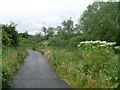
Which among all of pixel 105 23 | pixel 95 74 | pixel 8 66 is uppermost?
pixel 105 23

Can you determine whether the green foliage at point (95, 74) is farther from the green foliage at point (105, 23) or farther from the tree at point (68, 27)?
the tree at point (68, 27)

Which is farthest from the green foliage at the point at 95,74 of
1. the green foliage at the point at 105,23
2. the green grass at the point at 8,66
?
the green foliage at the point at 105,23

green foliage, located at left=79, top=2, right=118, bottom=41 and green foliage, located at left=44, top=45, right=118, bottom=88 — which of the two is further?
green foliage, located at left=79, top=2, right=118, bottom=41

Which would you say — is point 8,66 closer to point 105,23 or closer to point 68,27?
point 105,23

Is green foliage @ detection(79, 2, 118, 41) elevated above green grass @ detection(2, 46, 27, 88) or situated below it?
above

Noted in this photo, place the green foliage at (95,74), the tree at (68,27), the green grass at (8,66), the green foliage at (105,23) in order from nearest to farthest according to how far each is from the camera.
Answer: the green foliage at (95,74)
the green grass at (8,66)
the green foliage at (105,23)
the tree at (68,27)

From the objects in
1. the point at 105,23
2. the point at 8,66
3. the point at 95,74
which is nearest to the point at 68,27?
the point at 105,23

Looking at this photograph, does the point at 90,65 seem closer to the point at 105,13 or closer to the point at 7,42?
the point at 7,42

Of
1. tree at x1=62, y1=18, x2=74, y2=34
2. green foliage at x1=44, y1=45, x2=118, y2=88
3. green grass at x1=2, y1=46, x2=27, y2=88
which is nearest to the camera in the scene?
green foliage at x1=44, y1=45, x2=118, y2=88

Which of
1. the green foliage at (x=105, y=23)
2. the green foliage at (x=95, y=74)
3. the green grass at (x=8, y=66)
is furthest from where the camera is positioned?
the green foliage at (x=105, y=23)

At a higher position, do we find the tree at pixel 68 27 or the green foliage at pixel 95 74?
the tree at pixel 68 27

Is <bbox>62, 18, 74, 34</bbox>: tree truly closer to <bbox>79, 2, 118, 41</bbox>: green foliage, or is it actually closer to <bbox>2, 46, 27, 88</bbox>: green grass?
<bbox>79, 2, 118, 41</bbox>: green foliage

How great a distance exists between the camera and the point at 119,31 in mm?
38531

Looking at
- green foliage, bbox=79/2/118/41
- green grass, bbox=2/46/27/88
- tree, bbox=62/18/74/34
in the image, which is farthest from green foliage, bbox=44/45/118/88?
tree, bbox=62/18/74/34
